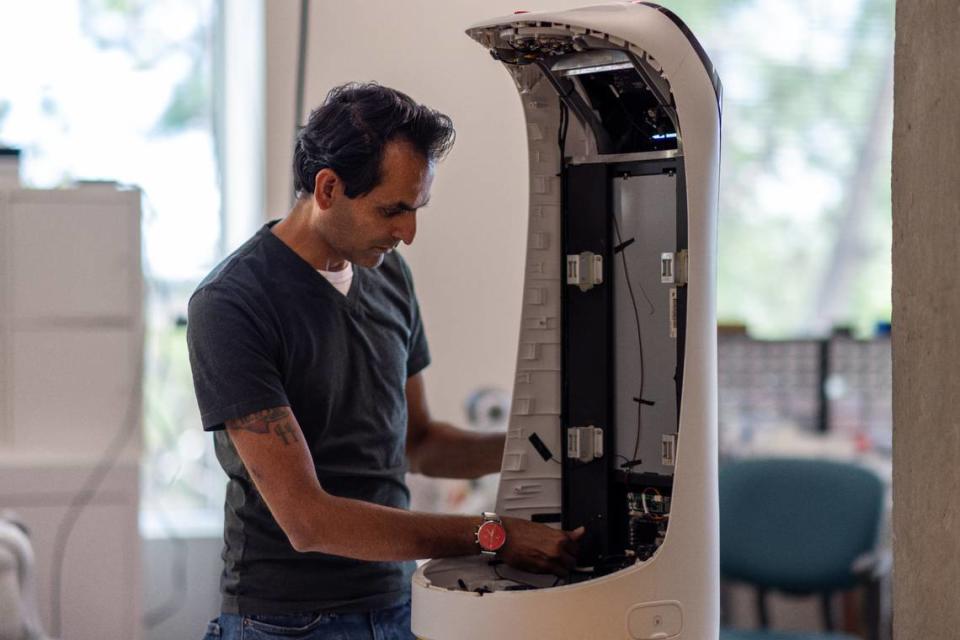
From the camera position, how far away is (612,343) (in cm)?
161

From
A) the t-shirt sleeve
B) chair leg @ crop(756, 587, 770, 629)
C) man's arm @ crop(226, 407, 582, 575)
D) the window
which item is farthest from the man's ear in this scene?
Result: chair leg @ crop(756, 587, 770, 629)

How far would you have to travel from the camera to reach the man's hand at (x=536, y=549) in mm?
1553

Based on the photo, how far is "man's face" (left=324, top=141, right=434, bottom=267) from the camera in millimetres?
1653

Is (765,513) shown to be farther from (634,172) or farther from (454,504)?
(634,172)

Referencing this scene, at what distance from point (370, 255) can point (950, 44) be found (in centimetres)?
80

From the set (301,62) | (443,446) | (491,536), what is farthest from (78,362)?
(491,536)

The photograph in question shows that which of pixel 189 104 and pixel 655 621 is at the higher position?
pixel 189 104

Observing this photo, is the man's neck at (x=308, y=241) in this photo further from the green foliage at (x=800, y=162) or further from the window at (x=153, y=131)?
the green foliage at (x=800, y=162)

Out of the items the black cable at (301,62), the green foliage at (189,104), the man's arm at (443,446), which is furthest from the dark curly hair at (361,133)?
the green foliage at (189,104)

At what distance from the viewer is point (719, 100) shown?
1461 mm

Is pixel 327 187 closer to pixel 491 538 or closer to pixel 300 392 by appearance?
pixel 300 392

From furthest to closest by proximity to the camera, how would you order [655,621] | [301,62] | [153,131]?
[153,131] → [301,62] → [655,621]

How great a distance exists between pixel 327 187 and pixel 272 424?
1.14ft

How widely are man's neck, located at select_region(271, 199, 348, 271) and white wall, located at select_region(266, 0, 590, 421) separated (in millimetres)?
1495
